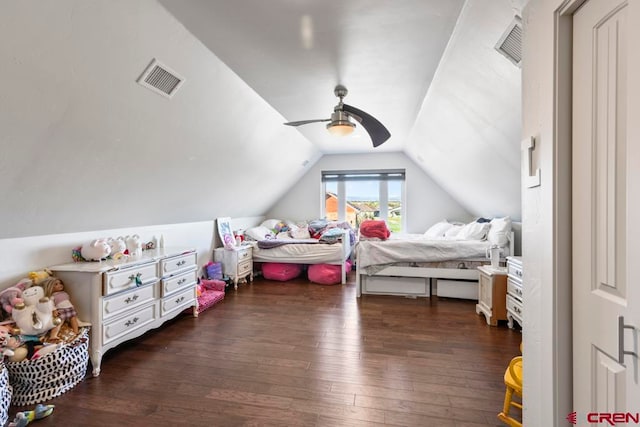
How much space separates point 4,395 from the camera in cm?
152

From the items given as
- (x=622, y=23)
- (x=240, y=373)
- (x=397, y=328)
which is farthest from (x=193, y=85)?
(x=397, y=328)

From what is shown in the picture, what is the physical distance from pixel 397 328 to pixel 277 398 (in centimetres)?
141

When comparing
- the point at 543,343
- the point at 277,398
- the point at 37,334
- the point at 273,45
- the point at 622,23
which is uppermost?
the point at 273,45

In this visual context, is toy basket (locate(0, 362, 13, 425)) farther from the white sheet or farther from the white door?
the white sheet

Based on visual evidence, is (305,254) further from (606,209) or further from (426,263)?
(606,209)

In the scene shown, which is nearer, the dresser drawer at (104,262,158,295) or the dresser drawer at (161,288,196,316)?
the dresser drawer at (104,262,158,295)

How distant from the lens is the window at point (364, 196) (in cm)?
571

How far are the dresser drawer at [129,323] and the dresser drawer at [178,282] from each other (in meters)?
0.16

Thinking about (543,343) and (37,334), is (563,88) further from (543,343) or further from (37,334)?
(37,334)

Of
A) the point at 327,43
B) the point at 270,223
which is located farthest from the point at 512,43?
the point at 270,223

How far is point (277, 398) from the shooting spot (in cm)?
171

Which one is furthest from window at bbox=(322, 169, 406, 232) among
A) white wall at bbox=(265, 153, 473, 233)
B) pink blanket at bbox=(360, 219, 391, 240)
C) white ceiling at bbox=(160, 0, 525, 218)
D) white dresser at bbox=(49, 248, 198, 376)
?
white dresser at bbox=(49, 248, 198, 376)

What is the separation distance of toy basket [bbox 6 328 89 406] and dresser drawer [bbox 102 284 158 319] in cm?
28

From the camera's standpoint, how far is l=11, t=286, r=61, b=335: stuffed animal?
68.8 inches
